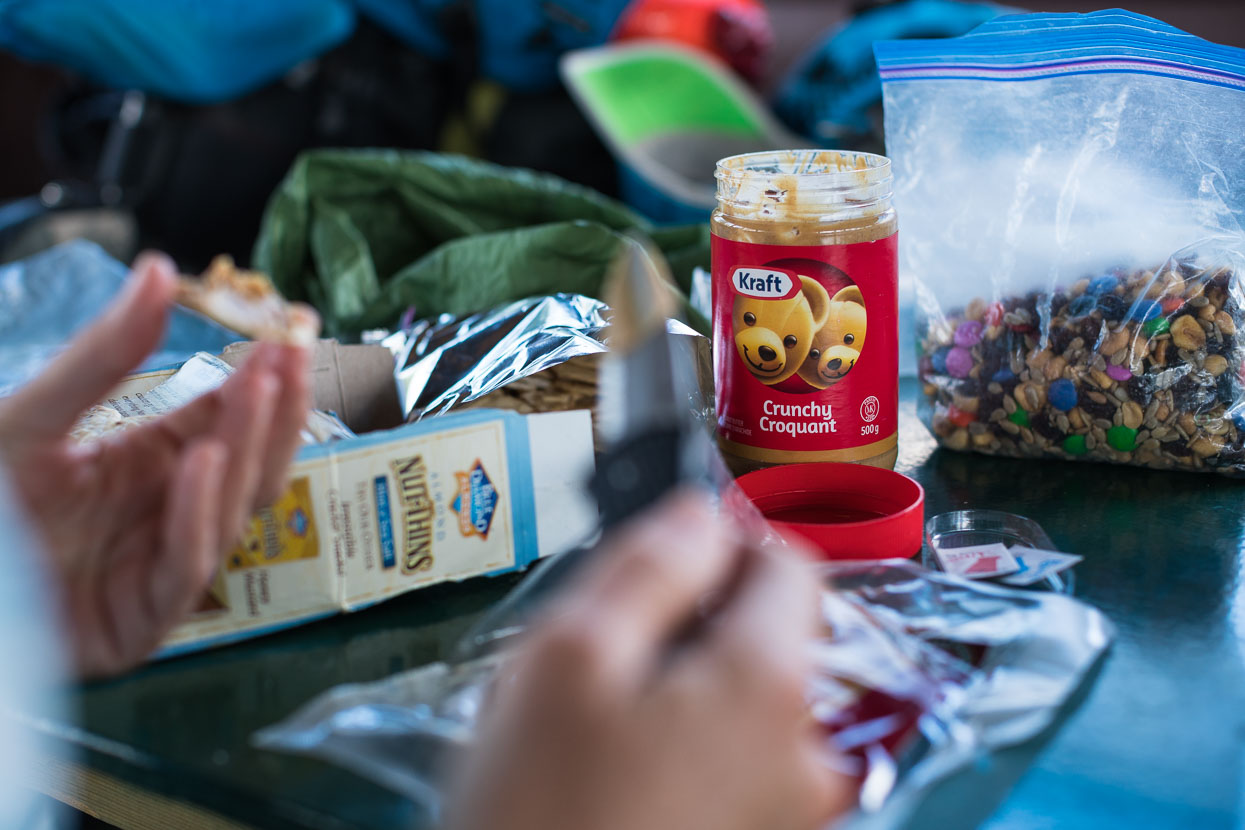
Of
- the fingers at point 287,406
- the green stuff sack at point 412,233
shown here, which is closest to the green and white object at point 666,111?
the green stuff sack at point 412,233

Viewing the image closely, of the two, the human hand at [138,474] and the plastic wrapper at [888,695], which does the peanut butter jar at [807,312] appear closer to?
the plastic wrapper at [888,695]

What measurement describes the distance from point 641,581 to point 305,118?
6.87 feet

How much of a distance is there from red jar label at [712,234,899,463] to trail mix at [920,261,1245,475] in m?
0.12

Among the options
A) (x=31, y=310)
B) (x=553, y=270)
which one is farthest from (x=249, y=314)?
(x=31, y=310)

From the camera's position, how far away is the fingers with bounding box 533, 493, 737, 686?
1.22 feet

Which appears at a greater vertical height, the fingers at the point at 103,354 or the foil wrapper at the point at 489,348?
the fingers at the point at 103,354

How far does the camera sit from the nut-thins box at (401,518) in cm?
57

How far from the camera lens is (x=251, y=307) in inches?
21.2

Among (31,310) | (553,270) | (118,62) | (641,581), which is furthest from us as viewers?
(118,62)

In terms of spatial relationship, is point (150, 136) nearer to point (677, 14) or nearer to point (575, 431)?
point (677, 14)

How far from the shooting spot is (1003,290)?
31.8 inches

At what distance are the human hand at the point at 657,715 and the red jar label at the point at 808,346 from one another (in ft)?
0.98

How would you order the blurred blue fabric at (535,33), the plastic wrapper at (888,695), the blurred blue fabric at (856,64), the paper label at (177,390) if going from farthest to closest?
the blurred blue fabric at (535,33) → the blurred blue fabric at (856,64) → the paper label at (177,390) → the plastic wrapper at (888,695)

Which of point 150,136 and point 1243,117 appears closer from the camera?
point 1243,117
